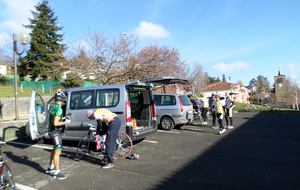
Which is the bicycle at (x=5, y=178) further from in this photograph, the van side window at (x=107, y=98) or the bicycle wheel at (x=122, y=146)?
the van side window at (x=107, y=98)

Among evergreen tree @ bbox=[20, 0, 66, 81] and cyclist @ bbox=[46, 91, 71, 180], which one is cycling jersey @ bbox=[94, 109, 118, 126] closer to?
cyclist @ bbox=[46, 91, 71, 180]

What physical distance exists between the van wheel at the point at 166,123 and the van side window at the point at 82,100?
14.1 feet

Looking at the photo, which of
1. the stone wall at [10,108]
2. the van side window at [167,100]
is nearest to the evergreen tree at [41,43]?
the stone wall at [10,108]

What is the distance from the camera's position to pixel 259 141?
267 inches

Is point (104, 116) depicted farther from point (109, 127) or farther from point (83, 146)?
point (83, 146)

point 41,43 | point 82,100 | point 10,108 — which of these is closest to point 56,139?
point 82,100

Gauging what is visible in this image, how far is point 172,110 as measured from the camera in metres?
8.97

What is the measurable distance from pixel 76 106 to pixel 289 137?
8019mm

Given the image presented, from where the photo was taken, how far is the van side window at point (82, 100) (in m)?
5.89

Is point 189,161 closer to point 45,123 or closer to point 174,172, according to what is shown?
point 174,172

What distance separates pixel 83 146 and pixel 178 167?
2.74m

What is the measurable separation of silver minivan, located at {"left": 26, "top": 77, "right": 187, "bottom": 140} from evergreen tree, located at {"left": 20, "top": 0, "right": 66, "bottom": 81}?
2557 cm

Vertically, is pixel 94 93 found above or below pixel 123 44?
below

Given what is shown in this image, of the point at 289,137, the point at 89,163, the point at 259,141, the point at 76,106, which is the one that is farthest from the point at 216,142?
the point at 76,106
